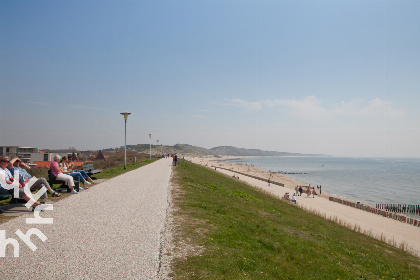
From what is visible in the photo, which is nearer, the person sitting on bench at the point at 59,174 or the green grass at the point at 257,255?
the green grass at the point at 257,255

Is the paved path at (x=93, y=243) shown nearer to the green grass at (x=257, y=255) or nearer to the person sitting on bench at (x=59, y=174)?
the green grass at (x=257, y=255)

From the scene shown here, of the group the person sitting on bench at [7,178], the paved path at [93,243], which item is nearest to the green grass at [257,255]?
the paved path at [93,243]

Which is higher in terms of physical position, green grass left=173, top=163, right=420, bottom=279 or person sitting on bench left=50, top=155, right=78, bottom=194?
person sitting on bench left=50, top=155, right=78, bottom=194

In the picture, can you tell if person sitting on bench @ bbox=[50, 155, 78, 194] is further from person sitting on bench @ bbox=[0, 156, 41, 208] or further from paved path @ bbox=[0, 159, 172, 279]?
person sitting on bench @ bbox=[0, 156, 41, 208]

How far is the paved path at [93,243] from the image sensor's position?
14.9ft

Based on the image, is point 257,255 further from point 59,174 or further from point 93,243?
point 59,174

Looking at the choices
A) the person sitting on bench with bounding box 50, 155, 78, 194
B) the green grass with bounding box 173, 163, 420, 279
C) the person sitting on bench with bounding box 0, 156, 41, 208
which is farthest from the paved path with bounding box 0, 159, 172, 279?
the person sitting on bench with bounding box 50, 155, 78, 194

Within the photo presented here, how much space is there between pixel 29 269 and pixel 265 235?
6148 mm

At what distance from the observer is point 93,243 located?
584cm

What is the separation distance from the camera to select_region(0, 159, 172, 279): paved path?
454 cm

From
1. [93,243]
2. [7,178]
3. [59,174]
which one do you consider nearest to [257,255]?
[93,243]

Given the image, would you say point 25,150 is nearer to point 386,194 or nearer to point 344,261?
point 344,261

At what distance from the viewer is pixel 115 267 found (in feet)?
15.5

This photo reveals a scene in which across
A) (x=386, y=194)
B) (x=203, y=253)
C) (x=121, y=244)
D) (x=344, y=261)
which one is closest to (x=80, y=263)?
(x=121, y=244)
